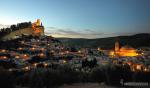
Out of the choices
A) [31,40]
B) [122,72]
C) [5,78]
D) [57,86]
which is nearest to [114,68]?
[122,72]

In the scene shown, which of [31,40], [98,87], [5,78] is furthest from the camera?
[31,40]

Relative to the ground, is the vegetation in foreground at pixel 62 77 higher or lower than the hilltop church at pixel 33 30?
lower

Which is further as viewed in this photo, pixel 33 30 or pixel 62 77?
pixel 33 30

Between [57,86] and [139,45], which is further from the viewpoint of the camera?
[139,45]

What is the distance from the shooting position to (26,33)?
164500 millimetres

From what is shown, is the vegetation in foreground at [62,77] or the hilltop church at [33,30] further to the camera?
the hilltop church at [33,30]

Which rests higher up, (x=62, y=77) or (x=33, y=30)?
(x=33, y=30)

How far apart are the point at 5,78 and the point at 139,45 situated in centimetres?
14358

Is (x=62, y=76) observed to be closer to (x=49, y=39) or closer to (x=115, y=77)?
(x=115, y=77)

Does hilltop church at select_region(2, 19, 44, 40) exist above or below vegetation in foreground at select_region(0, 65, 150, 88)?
above

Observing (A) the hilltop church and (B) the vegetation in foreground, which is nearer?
(B) the vegetation in foreground

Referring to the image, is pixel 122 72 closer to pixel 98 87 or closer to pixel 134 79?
pixel 134 79

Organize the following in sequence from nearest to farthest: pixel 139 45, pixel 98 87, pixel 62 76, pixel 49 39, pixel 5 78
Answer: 1. pixel 5 78
2. pixel 98 87
3. pixel 62 76
4. pixel 49 39
5. pixel 139 45

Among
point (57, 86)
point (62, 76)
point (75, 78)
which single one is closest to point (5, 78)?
point (57, 86)
